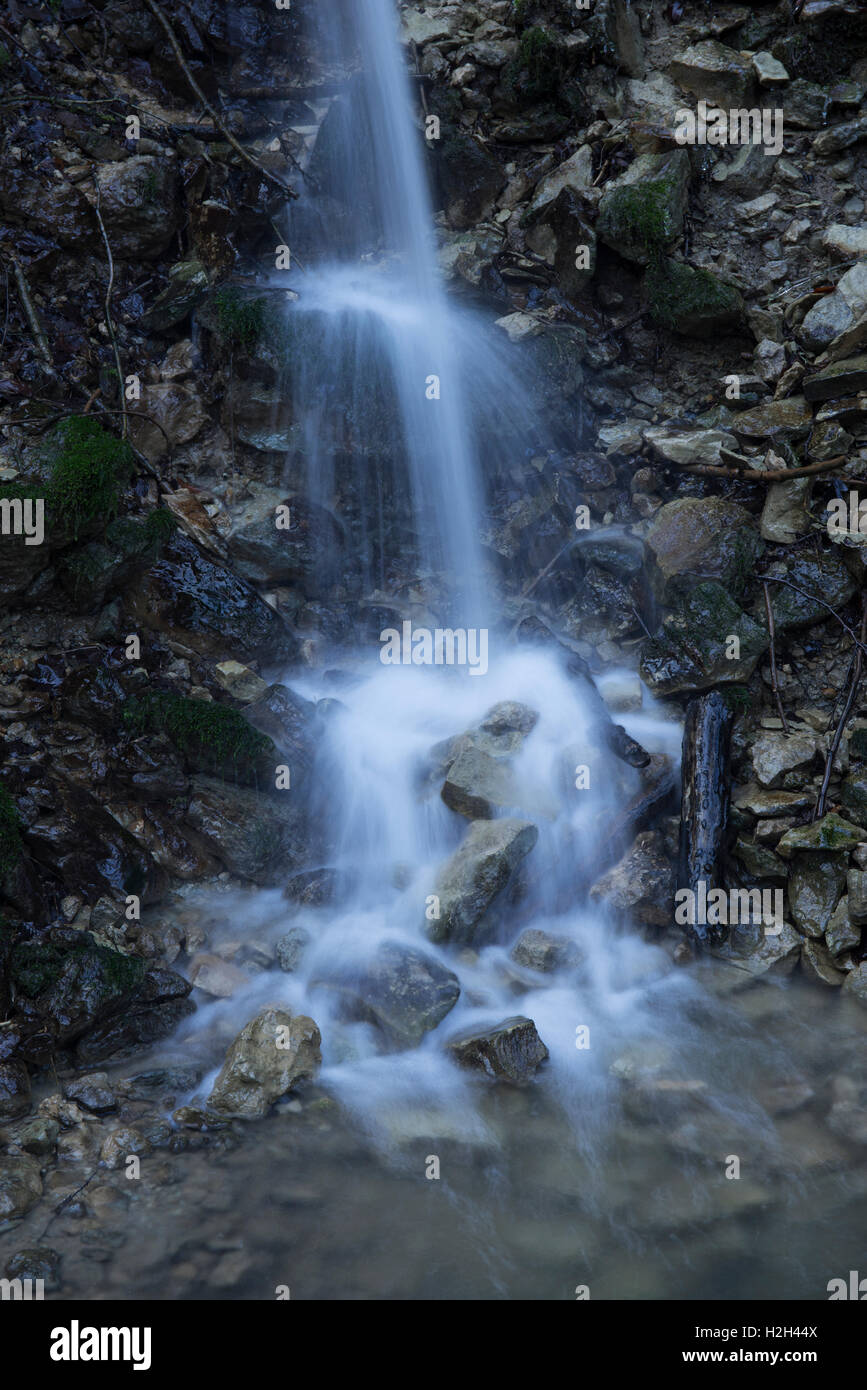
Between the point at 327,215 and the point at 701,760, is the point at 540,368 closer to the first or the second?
the point at 327,215

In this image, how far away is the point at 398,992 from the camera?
4812 millimetres

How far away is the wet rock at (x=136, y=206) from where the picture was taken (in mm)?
8367

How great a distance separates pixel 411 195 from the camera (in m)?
9.62

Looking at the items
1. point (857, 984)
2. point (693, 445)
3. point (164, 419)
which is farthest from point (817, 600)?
point (164, 419)

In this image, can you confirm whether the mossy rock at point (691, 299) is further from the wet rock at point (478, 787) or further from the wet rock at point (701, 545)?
the wet rock at point (478, 787)

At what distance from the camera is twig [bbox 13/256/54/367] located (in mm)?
7590

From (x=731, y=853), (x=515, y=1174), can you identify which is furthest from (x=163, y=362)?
(x=515, y=1174)

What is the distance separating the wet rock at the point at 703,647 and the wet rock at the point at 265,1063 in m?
3.62

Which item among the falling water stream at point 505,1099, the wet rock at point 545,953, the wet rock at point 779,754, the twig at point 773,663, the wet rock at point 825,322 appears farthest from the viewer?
the wet rock at point 825,322

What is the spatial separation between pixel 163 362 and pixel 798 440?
225 inches

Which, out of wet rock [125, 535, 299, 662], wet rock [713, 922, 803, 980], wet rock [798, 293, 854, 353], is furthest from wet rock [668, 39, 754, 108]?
wet rock [713, 922, 803, 980]

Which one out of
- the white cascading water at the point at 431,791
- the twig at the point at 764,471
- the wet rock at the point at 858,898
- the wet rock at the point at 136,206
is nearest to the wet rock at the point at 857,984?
the wet rock at the point at 858,898
